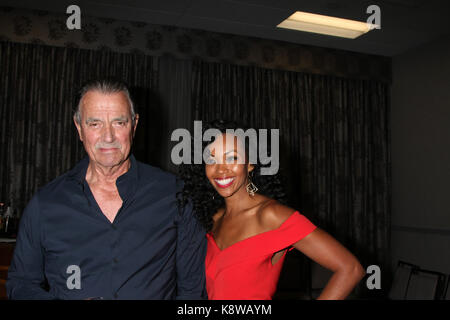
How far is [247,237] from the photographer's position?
1.63 metres

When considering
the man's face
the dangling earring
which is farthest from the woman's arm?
the man's face

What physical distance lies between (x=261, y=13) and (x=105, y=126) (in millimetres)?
2976

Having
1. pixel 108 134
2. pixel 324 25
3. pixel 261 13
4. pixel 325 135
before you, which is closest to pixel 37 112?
pixel 261 13

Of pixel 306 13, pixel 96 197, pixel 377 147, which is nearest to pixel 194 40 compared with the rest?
pixel 306 13

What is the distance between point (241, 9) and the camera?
3902 millimetres

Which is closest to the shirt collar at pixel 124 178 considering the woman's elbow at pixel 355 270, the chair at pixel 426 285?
the woman's elbow at pixel 355 270

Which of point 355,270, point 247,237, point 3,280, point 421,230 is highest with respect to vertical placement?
point 247,237

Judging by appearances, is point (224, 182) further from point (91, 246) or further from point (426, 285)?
point (426, 285)

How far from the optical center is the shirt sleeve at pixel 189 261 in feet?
5.19

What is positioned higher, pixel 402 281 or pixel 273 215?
pixel 273 215

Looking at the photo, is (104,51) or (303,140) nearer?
(104,51)

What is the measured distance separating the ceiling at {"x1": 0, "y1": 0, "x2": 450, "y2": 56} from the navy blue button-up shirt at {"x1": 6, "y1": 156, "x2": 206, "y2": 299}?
9.19 ft
